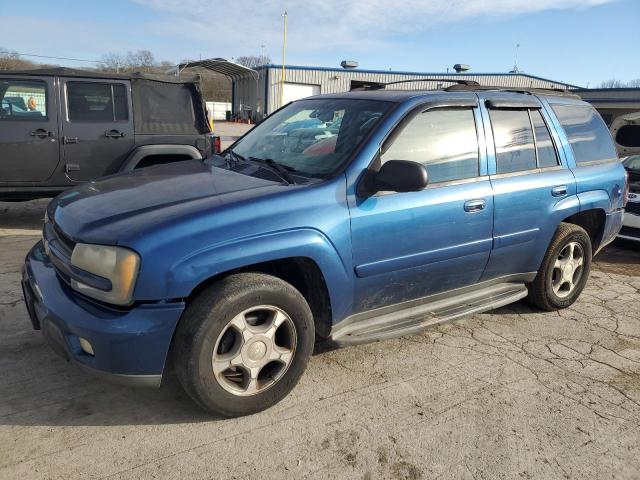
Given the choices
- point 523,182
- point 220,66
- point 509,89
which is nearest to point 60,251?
point 523,182

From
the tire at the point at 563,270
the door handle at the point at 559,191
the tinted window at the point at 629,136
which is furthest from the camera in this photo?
the tinted window at the point at 629,136

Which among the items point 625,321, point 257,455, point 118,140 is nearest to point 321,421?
point 257,455

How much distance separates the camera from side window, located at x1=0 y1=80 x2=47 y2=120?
5922 mm

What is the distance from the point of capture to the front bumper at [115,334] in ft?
7.73

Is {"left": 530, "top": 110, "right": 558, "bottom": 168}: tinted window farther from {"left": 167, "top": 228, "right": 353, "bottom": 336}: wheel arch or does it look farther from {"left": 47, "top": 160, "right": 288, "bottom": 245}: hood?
{"left": 47, "top": 160, "right": 288, "bottom": 245}: hood

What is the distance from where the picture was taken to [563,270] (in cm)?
430

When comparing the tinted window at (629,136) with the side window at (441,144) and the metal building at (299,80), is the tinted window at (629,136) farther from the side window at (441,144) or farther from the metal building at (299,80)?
the metal building at (299,80)

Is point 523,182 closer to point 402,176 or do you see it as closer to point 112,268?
point 402,176

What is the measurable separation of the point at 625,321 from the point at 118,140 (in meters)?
5.80

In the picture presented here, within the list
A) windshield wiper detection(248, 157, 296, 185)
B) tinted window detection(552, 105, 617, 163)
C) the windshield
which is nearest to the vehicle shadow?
the windshield

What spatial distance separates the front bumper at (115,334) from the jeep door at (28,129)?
13.7 ft

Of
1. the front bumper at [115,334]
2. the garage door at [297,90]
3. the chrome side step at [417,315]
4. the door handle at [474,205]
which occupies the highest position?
the garage door at [297,90]

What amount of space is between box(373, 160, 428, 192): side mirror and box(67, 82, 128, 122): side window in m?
4.63

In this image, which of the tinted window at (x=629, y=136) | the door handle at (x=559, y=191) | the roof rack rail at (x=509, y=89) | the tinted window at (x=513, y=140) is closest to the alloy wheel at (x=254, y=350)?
the tinted window at (x=513, y=140)
